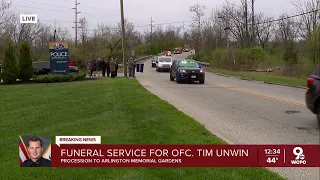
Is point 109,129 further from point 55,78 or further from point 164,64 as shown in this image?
point 164,64

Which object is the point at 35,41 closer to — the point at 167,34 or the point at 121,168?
the point at 121,168

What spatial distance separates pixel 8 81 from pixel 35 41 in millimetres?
28870

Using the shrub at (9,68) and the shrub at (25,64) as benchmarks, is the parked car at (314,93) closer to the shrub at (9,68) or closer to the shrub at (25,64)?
the shrub at (9,68)

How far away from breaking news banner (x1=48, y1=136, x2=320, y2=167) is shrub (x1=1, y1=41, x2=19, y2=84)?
22.1 meters

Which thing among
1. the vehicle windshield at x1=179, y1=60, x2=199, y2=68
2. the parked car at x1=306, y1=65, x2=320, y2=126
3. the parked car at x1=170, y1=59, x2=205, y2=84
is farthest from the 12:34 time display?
the vehicle windshield at x1=179, y1=60, x2=199, y2=68

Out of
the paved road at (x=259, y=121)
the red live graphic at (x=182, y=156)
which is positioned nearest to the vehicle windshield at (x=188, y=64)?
the paved road at (x=259, y=121)

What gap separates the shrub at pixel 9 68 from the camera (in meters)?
24.8

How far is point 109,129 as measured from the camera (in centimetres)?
734

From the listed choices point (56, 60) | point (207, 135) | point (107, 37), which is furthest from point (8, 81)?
point (107, 37)

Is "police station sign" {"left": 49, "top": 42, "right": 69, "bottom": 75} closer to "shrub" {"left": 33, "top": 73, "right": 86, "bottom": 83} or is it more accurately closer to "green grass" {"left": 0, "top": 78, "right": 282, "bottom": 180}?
"shrub" {"left": 33, "top": 73, "right": 86, "bottom": 83}

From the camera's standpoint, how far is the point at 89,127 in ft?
25.0

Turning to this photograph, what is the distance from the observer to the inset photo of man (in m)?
4.10

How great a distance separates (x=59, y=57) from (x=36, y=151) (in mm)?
22772

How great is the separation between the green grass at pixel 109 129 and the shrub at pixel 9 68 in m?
12.7
